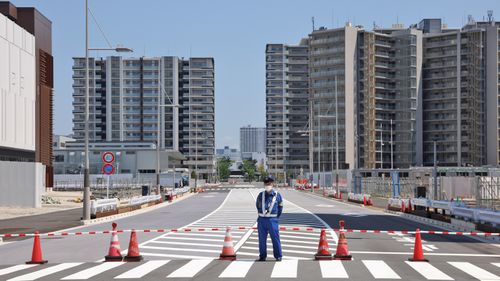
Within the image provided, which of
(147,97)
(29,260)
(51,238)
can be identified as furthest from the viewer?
(147,97)

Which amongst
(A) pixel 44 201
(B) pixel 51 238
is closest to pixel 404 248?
(B) pixel 51 238

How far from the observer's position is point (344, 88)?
134 meters

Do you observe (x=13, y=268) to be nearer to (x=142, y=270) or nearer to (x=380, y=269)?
(x=142, y=270)

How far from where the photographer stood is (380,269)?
527 inches

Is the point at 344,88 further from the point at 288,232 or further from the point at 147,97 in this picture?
the point at 288,232

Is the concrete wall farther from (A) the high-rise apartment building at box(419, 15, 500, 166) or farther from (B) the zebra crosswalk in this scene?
(A) the high-rise apartment building at box(419, 15, 500, 166)

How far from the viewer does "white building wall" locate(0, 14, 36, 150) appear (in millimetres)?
50750

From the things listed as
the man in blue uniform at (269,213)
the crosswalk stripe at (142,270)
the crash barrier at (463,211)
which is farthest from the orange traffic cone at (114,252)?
the crash barrier at (463,211)

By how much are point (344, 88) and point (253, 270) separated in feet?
401

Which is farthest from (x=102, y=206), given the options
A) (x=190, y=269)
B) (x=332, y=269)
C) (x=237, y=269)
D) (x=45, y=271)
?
(x=332, y=269)

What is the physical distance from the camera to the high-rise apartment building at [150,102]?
16800cm

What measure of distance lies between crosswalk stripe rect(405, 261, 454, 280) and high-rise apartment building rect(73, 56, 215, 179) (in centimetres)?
14790

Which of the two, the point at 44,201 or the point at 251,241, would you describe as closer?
the point at 251,241

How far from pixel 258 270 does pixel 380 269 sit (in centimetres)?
235
